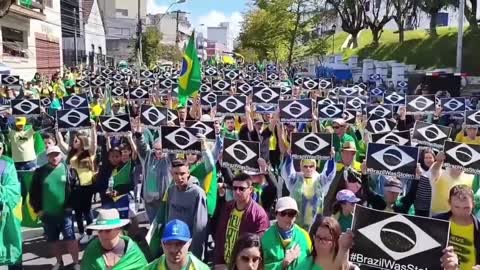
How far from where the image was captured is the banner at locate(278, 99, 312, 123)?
10.5m

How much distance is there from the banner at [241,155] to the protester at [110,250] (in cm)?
249

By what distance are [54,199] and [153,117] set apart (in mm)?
3266

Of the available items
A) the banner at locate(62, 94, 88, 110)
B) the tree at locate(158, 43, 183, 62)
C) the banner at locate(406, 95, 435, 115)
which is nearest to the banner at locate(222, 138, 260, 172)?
the banner at locate(406, 95, 435, 115)

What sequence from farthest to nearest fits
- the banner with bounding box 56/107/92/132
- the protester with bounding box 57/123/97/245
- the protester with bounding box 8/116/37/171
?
the protester with bounding box 8/116/37/171, the banner with bounding box 56/107/92/132, the protester with bounding box 57/123/97/245

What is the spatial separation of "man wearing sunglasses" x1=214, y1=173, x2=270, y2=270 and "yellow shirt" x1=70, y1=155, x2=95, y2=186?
9.81 feet

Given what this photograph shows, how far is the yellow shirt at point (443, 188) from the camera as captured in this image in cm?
644

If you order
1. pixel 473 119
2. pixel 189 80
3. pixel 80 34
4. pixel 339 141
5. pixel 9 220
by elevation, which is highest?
pixel 80 34

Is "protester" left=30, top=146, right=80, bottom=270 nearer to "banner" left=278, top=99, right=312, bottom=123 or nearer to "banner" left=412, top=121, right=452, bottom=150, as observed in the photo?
"banner" left=278, top=99, right=312, bottom=123

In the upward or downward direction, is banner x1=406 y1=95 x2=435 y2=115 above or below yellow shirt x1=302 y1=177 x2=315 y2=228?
above

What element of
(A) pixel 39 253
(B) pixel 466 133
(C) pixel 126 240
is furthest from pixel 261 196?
(B) pixel 466 133

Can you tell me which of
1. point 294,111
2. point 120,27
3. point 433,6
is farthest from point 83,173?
point 120,27

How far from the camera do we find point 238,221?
541 centimetres

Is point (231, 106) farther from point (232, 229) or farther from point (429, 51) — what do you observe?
point (429, 51)

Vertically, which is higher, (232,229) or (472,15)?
(472,15)
